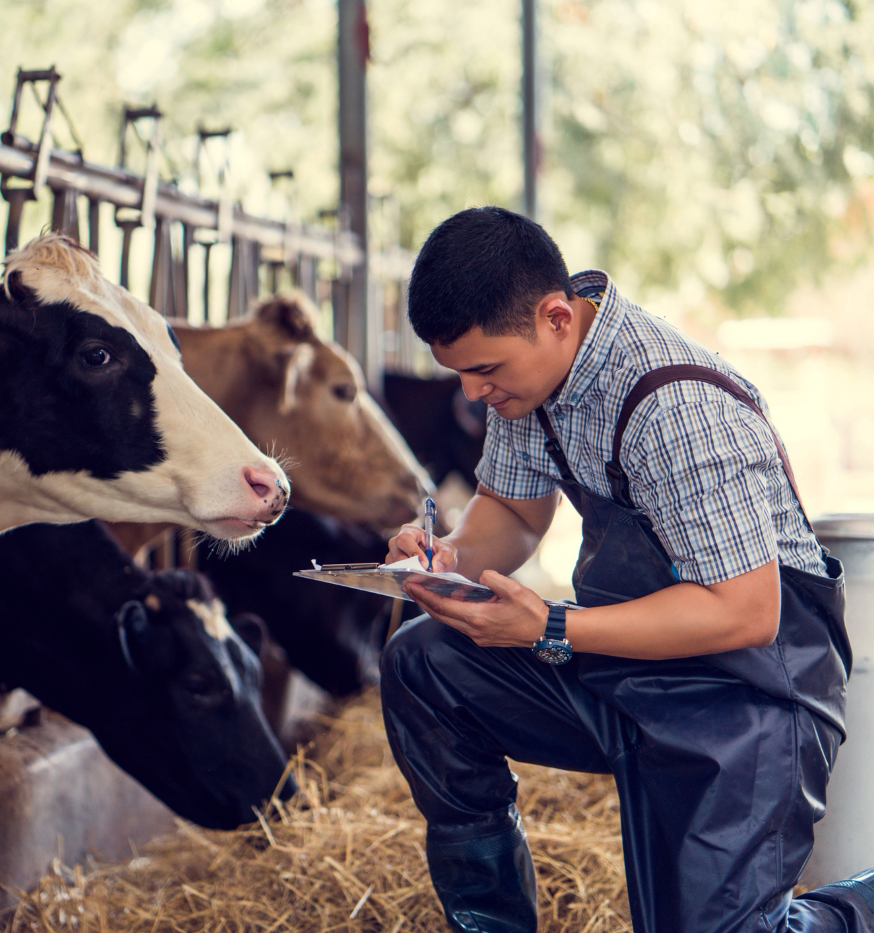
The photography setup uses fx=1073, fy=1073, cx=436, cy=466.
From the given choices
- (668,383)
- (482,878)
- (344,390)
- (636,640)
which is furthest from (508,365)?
(344,390)

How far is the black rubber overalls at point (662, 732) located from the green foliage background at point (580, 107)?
344 inches

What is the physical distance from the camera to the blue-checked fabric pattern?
1611mm

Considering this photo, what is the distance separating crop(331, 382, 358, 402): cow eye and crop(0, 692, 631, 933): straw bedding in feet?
4.30

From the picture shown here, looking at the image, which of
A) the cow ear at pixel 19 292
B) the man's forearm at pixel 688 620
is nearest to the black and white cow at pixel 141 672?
the cow ear at pixel 19 292

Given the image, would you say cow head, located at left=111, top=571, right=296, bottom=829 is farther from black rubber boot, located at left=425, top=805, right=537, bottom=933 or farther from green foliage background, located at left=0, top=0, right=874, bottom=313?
green foliage background, located at left=0, top=0, right=874, bottom=313

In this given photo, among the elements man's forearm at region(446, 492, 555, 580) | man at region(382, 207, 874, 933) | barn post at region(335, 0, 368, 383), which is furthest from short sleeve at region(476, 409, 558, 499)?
barn post at region(335, 0, 368, 383)

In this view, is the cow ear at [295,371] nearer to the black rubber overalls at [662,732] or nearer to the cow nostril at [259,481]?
the cow nostril at [259,481]

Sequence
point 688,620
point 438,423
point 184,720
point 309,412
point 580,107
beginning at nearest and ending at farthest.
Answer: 1. point 688,620
2. point 184,720
3. point 309,412
4. point 438,423
5. point 580,107

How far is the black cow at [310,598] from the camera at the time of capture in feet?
12.1

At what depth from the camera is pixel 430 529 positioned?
1.80 metres

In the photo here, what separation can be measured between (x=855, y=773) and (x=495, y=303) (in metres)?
1.21

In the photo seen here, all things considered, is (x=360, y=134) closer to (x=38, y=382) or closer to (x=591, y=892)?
(x=38, y=382)

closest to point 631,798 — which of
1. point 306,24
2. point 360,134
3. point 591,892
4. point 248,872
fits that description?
point 591,892

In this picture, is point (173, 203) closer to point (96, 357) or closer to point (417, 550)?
point (96, 357)
